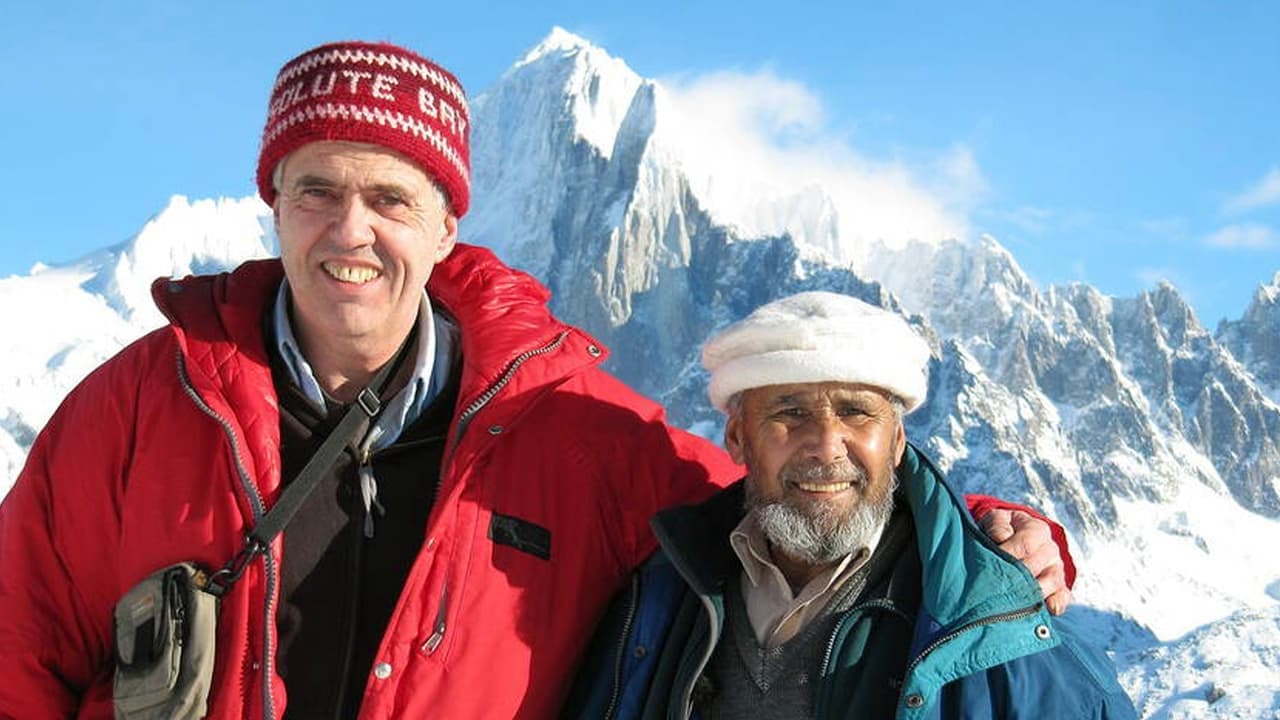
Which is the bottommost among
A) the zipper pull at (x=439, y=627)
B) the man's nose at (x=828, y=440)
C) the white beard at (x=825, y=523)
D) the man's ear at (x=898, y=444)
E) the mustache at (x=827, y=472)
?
the zipper pull at (x=439, y=627)

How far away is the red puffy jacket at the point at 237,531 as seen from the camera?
4797 millimetres

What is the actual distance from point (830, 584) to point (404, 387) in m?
2.15

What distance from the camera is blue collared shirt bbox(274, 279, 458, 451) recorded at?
5.20 m

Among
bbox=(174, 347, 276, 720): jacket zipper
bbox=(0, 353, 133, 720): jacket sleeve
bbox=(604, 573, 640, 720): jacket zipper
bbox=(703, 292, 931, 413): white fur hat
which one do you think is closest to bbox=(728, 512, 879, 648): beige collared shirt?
bbox=(604, 573, 640, 720): jacket zipper

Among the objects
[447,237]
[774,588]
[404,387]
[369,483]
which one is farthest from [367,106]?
[774,588]

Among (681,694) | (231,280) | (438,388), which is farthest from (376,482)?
(681,694)

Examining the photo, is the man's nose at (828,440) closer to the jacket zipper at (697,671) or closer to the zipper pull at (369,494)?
the jacket zipper at (697,671)

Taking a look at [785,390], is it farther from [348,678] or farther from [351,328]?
[348,678]

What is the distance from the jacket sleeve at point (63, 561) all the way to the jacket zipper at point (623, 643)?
7.22ft

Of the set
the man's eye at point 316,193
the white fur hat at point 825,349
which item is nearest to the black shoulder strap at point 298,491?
the man's eye at point 316,193

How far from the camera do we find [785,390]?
16.9 ft

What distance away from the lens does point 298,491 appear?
15.8ft

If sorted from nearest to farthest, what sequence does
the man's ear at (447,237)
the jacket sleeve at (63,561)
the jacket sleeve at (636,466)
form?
the jacket sleeve at (63,561), the man's ear at (447,237), the jacket sleeve at (636,466)

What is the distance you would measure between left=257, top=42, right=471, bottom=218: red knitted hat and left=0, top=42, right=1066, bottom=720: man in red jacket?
0.03ft
